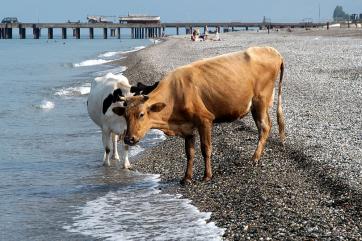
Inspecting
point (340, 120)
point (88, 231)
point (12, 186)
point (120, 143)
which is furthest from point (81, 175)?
point (340, 120)

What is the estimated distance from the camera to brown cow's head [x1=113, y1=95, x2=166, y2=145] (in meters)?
9.36

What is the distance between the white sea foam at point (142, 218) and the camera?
26.1ft

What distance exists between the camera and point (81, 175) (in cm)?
1204

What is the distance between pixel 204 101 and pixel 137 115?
117 cm

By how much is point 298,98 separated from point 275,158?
25.6ft

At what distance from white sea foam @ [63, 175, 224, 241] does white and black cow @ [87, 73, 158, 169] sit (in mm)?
1825

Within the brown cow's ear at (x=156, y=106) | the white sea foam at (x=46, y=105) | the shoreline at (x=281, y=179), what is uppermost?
the brown cow's ear at (x=156, y=106)

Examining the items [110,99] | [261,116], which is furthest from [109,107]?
[261,116]

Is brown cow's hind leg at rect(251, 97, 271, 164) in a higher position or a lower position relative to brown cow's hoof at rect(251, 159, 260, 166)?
higher

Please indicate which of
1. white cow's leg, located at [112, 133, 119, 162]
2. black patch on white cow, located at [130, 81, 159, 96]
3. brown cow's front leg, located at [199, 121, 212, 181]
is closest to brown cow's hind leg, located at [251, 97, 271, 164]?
brown cow's front leg, located at [199, 121, 212, 181]

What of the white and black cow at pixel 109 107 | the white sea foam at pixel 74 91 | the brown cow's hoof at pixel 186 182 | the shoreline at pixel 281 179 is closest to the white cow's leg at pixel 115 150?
the white and black cow at pixel 109 107

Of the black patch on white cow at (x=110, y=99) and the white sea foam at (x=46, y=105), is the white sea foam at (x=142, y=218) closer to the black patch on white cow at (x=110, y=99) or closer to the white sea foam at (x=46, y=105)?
the black patch on white cow at (x=110, y=99)

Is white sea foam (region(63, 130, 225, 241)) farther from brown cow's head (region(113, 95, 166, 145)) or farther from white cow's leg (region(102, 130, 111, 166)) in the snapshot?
white cow's leg (region(102, 130, 111, 166))

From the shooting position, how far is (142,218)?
878 cm
